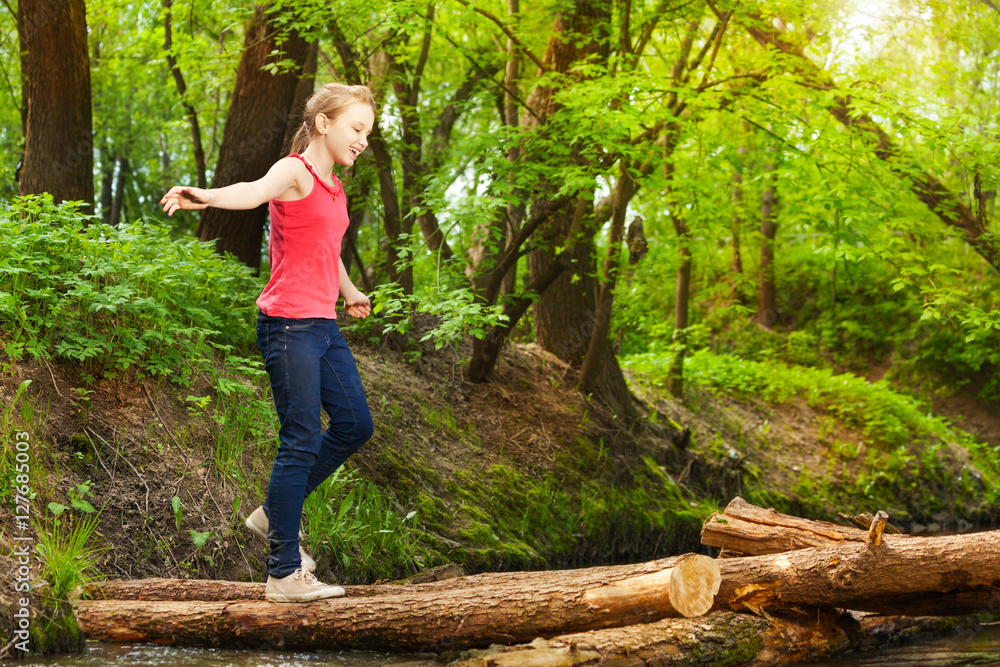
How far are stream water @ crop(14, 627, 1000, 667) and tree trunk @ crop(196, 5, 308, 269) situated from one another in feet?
15.6

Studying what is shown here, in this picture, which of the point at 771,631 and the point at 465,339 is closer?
the point at 771,631

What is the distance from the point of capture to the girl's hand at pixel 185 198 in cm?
272

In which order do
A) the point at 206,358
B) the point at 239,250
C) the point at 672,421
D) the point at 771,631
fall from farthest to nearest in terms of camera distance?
the point at 672,421 → the point at 239,250 → the point at 206,358 → the point at 771,631

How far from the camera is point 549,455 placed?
294 inches

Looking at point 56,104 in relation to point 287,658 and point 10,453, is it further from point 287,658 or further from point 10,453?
point 287,658

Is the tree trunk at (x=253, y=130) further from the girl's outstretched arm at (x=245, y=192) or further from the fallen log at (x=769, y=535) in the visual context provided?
the fallen log at (x=769, y=535)

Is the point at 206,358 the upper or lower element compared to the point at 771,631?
upper

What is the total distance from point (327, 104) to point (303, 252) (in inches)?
25.6

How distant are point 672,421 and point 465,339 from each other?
284cm

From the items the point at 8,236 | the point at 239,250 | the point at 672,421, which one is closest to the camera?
the point at 8,236

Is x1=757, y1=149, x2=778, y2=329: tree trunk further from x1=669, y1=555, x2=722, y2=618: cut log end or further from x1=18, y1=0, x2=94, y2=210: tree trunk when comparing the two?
x1=669, y1=555, x2=722, y2=618: cut log end

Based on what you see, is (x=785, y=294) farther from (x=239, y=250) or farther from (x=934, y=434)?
(x=239, y=250)

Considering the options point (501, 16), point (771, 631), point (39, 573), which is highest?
point (501, 16)

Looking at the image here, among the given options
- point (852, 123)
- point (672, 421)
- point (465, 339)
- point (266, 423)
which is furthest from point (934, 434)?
point (266, 423)
